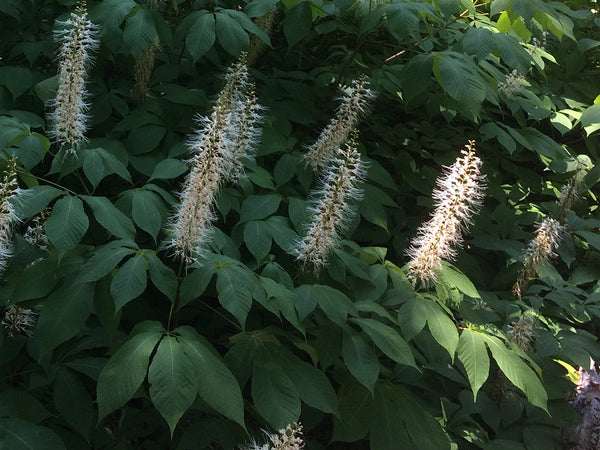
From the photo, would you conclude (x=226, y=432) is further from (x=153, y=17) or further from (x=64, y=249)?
(x=153, y=17)

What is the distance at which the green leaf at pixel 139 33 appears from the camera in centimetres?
296

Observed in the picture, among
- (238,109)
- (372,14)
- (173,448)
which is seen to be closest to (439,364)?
(173,448)

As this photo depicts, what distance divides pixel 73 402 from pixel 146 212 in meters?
0.73

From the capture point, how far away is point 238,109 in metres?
2.82

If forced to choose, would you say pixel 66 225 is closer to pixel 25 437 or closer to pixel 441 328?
pixel 25 437

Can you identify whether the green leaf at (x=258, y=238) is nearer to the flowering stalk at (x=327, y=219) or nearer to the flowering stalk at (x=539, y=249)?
the flowering stalk at (x=327, y=219)

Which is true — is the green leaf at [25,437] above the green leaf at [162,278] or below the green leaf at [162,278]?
below

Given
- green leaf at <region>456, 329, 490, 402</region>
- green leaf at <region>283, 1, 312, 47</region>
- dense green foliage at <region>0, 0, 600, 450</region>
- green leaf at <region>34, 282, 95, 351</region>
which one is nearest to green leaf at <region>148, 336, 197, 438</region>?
dense green foliage at <region>0, 0, 600, 450</region>

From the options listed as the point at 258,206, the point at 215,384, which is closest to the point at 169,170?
the point at 258,206

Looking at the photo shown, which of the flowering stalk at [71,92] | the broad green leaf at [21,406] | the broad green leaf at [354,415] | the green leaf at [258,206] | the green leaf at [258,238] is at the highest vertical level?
the flowering stalk at [71,92]

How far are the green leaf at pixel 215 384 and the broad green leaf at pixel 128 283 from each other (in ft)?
0.66

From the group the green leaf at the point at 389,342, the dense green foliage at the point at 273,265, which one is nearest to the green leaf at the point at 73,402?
the dense green foliage at the point at 273,265

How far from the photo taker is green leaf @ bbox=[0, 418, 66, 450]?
2053 mm

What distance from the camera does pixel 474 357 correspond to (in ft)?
7.88
